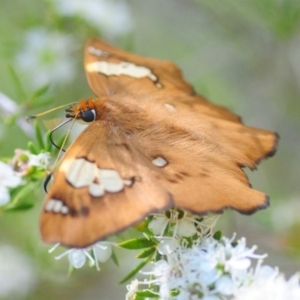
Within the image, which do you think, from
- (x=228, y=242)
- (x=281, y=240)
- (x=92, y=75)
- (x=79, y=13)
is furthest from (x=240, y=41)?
(x=228, y=242)

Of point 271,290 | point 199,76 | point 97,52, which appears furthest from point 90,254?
point 199,76

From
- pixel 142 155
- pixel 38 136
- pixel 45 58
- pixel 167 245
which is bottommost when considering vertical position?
pixel 45 58

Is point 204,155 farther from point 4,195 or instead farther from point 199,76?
point 199,76

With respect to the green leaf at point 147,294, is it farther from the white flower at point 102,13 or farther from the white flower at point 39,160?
the white flower at point 102,13

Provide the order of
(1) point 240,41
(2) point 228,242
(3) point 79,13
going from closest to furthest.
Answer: (2) point 228,242 < (3) point 79,13 < (1) point 240,41

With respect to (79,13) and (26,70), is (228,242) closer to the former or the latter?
(79,13)

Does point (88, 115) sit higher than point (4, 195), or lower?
higher
